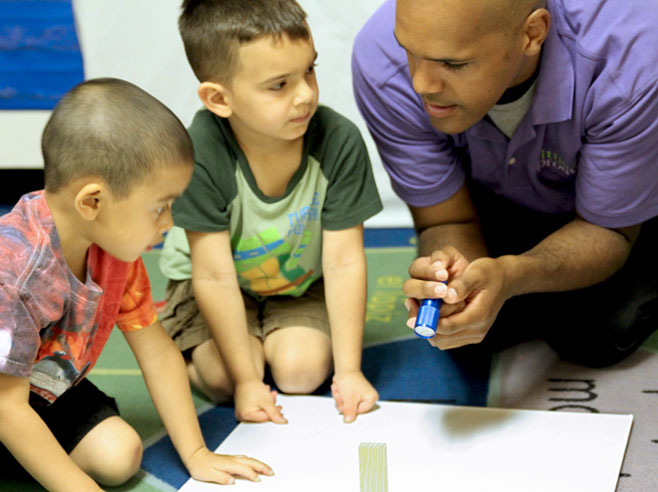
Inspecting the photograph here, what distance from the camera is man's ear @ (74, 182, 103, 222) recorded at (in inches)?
32.0

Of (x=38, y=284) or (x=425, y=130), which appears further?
(x=425, y=130)

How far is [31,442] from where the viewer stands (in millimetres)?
820

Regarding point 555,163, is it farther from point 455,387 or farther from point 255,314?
→ point 255,314

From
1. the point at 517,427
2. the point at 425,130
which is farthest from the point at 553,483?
the point at 425,130

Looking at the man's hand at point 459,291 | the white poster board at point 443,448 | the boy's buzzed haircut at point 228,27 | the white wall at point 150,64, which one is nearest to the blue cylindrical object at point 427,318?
the man's hand at point 459,291

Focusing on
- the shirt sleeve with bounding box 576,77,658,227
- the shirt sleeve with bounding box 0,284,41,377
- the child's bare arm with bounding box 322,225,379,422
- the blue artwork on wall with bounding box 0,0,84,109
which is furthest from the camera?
the blue artwork on wall with bounding box 0,0,84,109

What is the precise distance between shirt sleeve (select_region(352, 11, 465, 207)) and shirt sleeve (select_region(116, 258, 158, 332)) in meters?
0.39

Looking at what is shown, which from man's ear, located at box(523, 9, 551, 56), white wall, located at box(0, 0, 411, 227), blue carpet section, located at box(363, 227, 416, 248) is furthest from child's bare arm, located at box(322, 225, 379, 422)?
white wall, located at box(0, 0, 411, 227)

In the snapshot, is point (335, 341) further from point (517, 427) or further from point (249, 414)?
point (517, 427)

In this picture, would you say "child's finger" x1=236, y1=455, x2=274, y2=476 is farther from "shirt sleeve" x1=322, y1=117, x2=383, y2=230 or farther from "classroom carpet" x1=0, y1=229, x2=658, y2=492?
"shirt sleeve" x1=322, y1=117, x2=383, y2=230

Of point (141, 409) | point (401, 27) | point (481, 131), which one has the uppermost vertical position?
point (401, 27)

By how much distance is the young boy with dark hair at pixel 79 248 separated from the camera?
809 millimetres

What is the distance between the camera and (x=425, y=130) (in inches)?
44.6

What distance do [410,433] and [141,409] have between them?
38 cm
